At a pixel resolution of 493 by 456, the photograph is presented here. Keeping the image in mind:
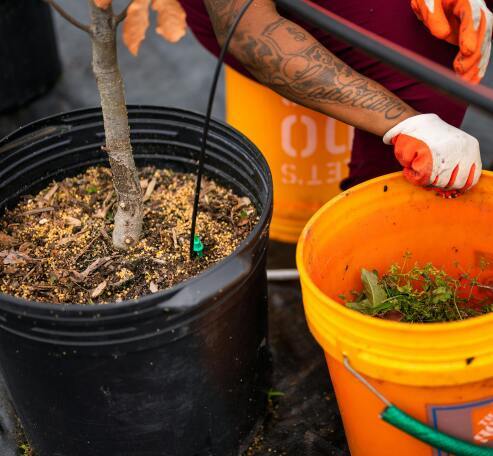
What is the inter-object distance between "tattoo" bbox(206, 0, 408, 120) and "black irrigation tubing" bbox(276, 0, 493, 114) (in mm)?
472

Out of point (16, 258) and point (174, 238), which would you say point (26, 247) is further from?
point (174, 238)

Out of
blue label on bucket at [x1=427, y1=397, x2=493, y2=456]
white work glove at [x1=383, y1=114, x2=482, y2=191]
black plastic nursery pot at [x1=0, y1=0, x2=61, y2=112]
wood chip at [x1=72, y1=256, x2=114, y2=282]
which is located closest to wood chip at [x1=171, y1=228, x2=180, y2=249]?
wood chip at [x1=72, y1=256, x2=114, y2=282]

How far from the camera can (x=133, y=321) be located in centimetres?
128

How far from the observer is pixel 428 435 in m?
1.29

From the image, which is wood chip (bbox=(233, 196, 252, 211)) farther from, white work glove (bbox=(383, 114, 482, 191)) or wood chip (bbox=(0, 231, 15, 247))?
wood chip (bbox=(0, 231, 15, 247))

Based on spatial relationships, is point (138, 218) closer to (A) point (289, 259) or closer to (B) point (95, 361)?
(B) point (95, 361)

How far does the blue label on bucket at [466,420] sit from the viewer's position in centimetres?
131

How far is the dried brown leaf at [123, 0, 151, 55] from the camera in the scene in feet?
3.95

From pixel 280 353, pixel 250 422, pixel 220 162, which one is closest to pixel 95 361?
pixel 250 422

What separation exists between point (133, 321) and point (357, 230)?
565 mm

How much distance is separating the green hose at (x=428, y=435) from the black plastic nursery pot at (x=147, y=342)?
0.39 meters

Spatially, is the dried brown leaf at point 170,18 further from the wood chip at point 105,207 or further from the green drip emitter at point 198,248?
the wood chip at point 105,207

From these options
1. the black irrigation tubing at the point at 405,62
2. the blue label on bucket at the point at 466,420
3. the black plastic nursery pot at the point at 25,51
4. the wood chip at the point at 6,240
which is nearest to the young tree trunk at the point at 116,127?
the wood chip at the point at 6,240

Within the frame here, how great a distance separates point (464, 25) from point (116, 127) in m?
0.84
